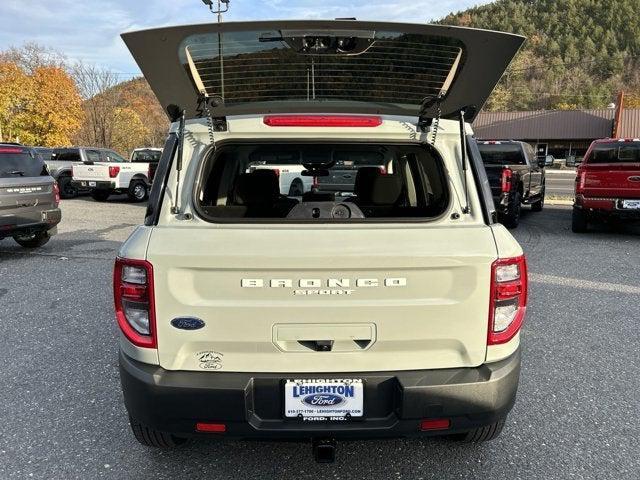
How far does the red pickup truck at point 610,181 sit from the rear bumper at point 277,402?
859 centimetres

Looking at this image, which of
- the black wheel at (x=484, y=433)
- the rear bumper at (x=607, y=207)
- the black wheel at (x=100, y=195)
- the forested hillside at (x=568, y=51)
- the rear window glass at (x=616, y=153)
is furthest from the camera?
the forested hillside at (x=568, y=51)

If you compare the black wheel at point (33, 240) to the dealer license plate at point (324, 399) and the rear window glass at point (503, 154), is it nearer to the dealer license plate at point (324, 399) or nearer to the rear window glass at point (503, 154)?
the dealer license plate at point (324, 399)

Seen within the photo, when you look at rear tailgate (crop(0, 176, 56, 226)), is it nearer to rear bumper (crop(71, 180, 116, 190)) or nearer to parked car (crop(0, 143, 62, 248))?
parked car (crop(0, 143, 62, 248))

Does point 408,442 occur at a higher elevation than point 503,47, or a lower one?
lower

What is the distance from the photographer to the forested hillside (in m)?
85.9

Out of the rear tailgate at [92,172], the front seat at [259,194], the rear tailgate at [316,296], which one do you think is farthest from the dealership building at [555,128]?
the rear tailgate at [316,296]

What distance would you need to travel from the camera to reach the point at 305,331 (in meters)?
2.16

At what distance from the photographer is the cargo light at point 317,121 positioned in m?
2.44

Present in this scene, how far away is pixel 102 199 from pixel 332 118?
56.3ft

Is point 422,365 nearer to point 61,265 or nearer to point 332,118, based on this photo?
point 332,118

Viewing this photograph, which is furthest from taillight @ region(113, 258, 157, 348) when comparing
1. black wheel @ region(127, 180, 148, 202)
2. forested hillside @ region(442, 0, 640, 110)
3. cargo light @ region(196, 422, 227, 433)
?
forested hillside @ region(442, 0, 640, 110)

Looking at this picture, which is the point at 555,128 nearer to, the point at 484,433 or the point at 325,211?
the point at 325,211

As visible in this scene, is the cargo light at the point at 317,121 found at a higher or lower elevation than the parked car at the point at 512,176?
higher

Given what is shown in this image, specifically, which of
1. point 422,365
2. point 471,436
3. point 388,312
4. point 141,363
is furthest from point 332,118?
point 471,436
